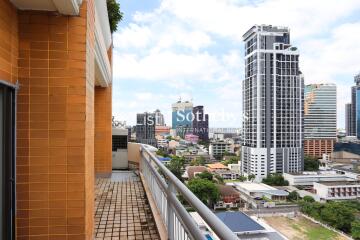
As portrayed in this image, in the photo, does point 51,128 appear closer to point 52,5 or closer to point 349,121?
point 52,5

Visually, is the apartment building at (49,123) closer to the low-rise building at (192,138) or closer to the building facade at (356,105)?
the low-rise building at (192,138)

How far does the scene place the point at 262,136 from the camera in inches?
2104

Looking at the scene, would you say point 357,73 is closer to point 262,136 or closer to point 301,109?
point 301,109

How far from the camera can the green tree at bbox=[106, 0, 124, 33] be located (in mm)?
7362

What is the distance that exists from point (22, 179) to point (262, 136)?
178 feet

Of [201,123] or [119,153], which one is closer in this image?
[119,153]

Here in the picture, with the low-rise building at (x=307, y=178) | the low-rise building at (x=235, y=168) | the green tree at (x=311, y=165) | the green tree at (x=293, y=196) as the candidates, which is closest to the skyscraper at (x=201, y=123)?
the low-rise building at (x=235, y=168)

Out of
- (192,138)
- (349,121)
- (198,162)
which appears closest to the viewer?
(198,162)

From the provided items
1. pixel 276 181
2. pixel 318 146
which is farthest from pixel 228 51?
pixel 276 181

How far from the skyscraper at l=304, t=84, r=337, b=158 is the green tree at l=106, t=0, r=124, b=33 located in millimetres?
81980

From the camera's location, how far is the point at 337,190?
42.5 m

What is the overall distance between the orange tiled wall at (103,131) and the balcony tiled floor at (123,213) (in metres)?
1.23

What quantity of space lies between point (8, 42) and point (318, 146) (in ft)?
287

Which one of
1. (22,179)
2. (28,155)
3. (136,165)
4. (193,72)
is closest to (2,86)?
(28,155)
